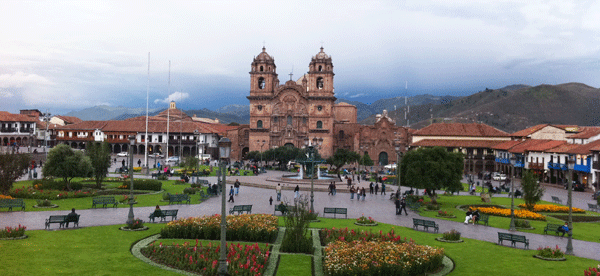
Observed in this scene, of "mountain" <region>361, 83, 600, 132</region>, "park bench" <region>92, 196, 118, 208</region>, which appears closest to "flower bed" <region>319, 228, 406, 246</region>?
"park bench" <region>92, 196, 118, 208</region>

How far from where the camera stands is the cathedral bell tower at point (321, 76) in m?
75.8

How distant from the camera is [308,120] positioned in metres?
76.1

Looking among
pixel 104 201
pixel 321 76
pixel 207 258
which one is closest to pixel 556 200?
pixel 207 258

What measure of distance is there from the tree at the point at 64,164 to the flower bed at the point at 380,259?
72.5ft

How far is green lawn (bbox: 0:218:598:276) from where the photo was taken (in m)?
12.7

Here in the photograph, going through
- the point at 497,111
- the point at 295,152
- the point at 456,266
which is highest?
the point at 497,111

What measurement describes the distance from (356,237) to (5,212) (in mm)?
17742

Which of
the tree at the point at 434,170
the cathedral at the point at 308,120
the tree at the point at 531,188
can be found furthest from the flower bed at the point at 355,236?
the cathedral at the point at 308,120

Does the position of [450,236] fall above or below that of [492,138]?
below

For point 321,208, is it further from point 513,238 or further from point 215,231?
point 513,238

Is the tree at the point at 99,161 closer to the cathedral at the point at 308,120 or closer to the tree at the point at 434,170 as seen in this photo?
the tree at the point at 434,170

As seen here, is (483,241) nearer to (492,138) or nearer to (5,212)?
(5,212)

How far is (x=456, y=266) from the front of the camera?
14547mm

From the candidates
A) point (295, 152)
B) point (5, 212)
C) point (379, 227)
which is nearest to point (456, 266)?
point (379, 227)
